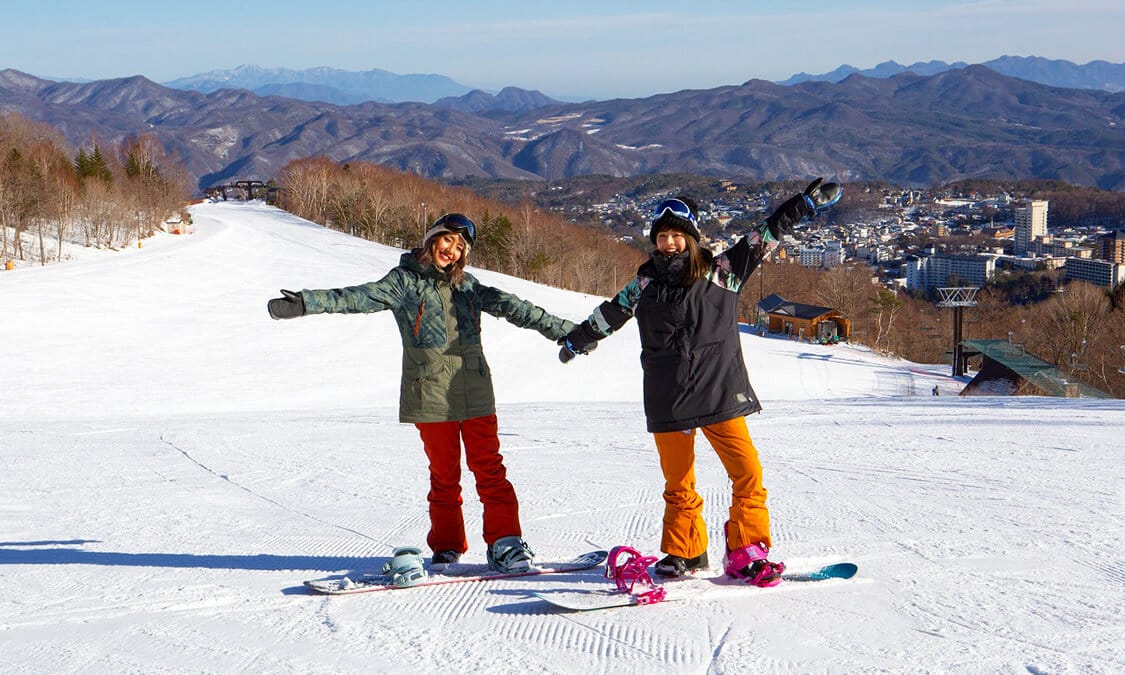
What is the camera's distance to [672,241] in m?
3.61

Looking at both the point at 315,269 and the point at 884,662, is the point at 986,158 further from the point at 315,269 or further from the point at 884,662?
the point at 884,662

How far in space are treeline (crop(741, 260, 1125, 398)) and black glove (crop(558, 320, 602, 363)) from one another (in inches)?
914

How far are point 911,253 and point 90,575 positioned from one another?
3692 inches

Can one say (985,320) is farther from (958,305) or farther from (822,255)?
(822,255)

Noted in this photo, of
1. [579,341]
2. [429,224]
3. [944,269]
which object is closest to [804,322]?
[429,224]

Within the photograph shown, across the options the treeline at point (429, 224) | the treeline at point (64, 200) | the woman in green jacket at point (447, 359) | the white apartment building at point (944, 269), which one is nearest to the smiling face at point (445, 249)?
the woman in green jacket at point (447, 359)

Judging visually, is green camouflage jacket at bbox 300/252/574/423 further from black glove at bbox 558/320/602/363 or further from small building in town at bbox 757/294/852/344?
small building in town at bbox 757/294/852/344

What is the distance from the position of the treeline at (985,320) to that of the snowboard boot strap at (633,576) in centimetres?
2342

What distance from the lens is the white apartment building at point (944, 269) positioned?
77.2 meters

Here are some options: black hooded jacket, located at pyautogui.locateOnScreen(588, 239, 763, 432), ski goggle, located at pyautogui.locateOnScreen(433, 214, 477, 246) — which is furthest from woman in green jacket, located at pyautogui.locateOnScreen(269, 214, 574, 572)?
black hooded jacket, located at pyautogui.locateOnScreen(588, 239, 763, 432)

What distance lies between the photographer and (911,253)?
89750mm

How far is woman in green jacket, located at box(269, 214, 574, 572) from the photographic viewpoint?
148 inches

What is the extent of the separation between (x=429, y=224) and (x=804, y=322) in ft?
70.8

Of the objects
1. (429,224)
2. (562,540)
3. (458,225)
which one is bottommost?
(562,540)
